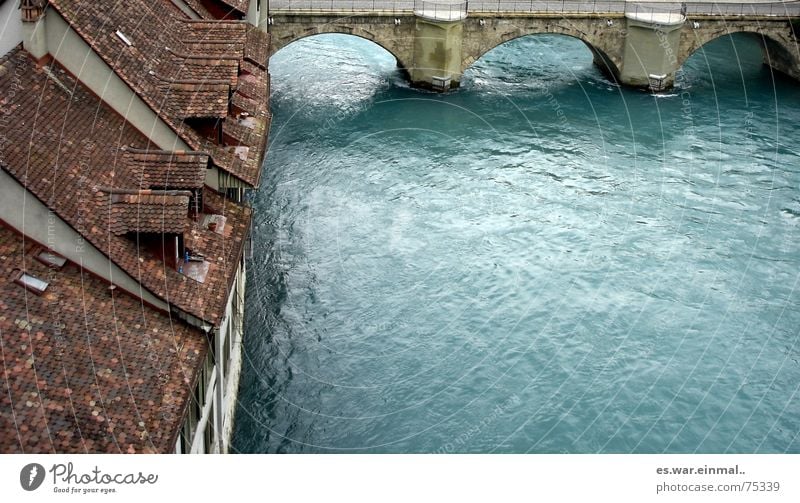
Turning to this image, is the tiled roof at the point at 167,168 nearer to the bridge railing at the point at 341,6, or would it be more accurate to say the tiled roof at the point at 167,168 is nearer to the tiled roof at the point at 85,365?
the tiled roof at the point at 85,365

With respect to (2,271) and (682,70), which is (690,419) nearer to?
(2,271)

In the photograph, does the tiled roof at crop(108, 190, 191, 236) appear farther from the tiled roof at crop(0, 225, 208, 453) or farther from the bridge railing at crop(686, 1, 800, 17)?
the bridge railing at crop(686, 1, 800, 17)

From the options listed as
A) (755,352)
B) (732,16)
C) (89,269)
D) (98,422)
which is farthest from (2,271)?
(732,16)

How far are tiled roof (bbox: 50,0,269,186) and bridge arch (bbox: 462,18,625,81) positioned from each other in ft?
151

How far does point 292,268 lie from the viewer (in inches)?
2303

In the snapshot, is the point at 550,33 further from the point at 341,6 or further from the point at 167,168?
the point at 167,168

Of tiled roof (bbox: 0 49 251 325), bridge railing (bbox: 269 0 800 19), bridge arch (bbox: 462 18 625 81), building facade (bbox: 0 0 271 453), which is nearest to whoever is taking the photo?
building facade (bbox: 0 0 271 453)

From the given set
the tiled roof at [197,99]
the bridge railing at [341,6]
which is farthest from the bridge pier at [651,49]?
the tiled roof at [197,99]

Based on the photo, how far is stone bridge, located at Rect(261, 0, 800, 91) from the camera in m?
87.2

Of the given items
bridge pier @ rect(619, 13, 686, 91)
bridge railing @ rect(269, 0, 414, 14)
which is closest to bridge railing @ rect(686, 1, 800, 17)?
bridge pier @ rect(619, 13, 686, 91)

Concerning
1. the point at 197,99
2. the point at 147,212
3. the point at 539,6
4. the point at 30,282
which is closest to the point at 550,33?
the point at 539,6

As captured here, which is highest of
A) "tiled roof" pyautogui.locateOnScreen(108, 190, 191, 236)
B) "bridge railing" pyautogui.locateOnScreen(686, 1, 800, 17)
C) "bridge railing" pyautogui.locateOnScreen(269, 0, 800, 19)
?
"tiled roof" pyautogui.locateOnScreen(108, 190, 191, 236)
